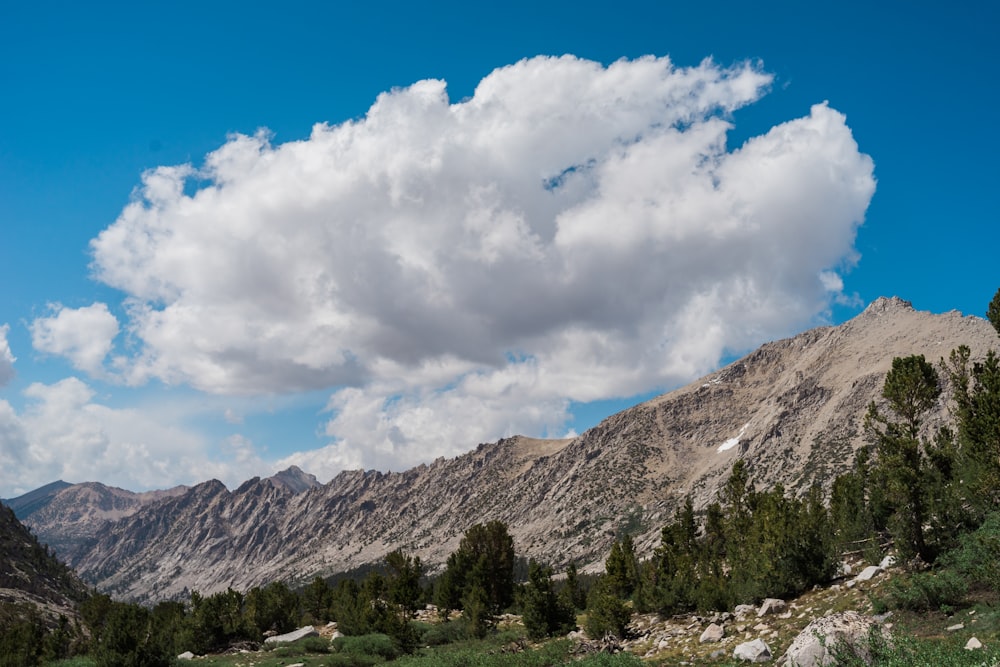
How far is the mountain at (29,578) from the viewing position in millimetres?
95312

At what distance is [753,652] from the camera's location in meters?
23.9

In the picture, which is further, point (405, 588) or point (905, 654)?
point (405, 588)

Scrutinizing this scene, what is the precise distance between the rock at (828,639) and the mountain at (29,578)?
9784 centimetres

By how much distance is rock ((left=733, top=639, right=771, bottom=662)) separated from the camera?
23625 millimetres

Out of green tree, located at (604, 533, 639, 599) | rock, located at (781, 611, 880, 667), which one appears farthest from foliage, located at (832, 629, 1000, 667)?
green tree, located at (604, 533, 639, 599)

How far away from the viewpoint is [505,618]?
60344mm

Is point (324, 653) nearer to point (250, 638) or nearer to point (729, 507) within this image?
point (250, 638)

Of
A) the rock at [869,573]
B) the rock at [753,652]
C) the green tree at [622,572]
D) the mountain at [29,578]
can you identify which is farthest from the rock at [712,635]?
the mountain at [29,578]

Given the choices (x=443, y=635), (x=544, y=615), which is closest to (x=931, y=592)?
(x=544, y=615)

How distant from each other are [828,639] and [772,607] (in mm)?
15951

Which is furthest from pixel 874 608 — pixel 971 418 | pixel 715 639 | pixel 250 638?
pixel 250 638

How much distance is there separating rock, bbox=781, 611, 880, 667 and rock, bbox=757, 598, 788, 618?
1325 cm

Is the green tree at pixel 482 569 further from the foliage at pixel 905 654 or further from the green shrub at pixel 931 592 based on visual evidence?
the foliage at pixel 905 654

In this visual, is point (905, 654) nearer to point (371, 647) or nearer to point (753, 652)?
point (753, 652)
